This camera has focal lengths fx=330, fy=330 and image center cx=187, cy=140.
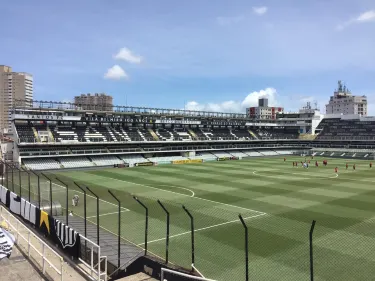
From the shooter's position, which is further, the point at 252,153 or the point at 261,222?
the point at 252,153

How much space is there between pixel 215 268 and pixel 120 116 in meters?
59.9

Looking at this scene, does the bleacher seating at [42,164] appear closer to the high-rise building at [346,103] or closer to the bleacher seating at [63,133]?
the bleacher seating at [63,133]

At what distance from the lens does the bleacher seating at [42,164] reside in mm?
52625

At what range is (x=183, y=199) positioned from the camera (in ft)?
95.4

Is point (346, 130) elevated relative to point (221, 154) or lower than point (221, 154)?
elevated

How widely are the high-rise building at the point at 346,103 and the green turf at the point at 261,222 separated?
16015 cm

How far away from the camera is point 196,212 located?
24.4 meters

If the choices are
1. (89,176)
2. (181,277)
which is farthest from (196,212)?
(89,176)

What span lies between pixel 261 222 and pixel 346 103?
189069 mm

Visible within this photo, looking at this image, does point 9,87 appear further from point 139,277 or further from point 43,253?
point 139,277

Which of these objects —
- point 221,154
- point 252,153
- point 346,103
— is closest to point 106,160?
point 221,154

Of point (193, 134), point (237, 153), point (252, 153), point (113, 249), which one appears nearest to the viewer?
point (113, 249)

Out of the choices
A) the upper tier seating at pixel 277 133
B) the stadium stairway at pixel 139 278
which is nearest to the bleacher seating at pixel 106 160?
the upper tier seating at pixel 277 133

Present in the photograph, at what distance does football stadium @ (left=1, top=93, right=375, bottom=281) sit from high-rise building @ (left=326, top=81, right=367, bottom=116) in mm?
104184
